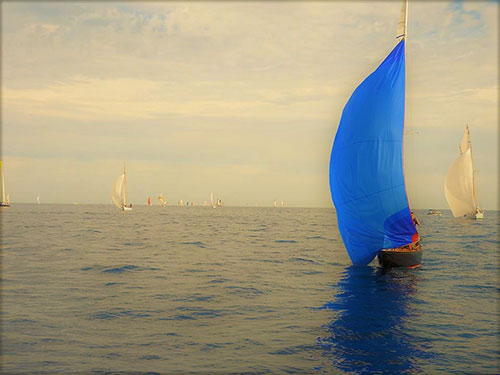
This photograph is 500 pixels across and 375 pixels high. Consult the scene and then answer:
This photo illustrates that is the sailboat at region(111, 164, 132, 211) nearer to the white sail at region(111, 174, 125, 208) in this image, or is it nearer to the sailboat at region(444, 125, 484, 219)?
the white sail at region(111, 174, 125, 208)

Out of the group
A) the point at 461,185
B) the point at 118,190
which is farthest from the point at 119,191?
the point at 461,185

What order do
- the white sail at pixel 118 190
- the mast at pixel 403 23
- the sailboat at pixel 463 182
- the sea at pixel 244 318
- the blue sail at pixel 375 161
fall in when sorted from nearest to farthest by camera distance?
the sea at pixel 244 318
the blue sail at pixel 375 161
the mast at pixel 403 23
the sailboat at pixel 463 182
the white sail at pixel 118 190

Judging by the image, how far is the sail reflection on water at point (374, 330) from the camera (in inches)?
465

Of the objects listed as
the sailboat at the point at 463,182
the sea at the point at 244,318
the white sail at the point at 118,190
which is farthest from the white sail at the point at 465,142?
the white sail at the point at 118,190

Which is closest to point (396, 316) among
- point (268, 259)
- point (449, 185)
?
point (268, 259)

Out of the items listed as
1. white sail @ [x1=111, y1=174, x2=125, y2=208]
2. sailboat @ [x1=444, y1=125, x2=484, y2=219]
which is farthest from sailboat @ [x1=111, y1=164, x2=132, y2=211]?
sailboat @ [x1=444, y1=125, x2=484, y2=219]

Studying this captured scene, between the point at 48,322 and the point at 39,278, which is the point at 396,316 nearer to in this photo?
the point at 48,322

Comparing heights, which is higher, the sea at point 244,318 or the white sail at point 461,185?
the white sail at point 461,185

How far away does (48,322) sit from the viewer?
15.1m

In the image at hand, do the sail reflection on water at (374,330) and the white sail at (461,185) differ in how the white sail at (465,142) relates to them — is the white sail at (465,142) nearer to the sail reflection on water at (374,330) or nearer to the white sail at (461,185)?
the white sail at (461,185)

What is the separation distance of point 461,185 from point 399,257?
215 ft

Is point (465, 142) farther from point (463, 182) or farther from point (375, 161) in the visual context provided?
point (375, 161)

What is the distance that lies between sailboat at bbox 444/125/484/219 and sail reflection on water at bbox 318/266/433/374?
65.8 metres

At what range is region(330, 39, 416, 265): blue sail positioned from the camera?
22125 millimetres
